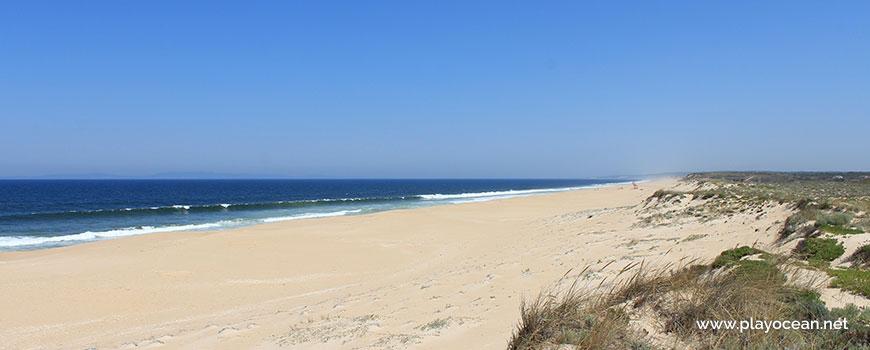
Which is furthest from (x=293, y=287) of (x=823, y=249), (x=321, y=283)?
(x=823, y=249)

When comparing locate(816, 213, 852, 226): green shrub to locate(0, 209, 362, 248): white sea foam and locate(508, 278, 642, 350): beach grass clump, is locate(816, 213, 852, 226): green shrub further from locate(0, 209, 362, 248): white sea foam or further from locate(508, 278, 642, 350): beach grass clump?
locate(0, 209, 362, 248): white sea foam

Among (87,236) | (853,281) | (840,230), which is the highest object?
(840,230)

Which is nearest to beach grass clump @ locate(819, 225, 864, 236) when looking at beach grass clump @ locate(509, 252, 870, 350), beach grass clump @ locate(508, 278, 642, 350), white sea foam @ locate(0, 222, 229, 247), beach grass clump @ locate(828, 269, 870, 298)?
beach grass clump @ locate(828, 269, 870, 298)

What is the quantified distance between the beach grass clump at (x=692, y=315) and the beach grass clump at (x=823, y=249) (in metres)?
3.03

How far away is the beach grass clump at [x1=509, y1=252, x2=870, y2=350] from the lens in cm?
346

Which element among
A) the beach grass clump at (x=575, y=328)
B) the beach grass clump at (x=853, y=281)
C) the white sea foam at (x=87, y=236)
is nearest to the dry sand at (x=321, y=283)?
the beach grass clump at (x=575, y=328)

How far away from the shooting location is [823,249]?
6.80m

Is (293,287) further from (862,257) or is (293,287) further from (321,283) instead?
(862,257)

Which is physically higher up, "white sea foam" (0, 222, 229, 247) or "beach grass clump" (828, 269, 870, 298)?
"beach grass clump" (828, 269, 870, 298)

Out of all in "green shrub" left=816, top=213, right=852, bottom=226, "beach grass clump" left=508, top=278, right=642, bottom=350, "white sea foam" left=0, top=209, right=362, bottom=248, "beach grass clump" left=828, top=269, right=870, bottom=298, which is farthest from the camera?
"white sea foam" left=0, top=209, right=362, bottom=248

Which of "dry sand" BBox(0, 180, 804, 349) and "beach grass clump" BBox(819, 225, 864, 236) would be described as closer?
"dry sand" BBox(0, 180, 804, 349)

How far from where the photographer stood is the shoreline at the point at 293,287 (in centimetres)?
590

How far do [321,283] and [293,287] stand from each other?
0.69 meters

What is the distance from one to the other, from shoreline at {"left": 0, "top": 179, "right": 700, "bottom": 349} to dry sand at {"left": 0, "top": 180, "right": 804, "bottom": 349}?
0.14 feet
